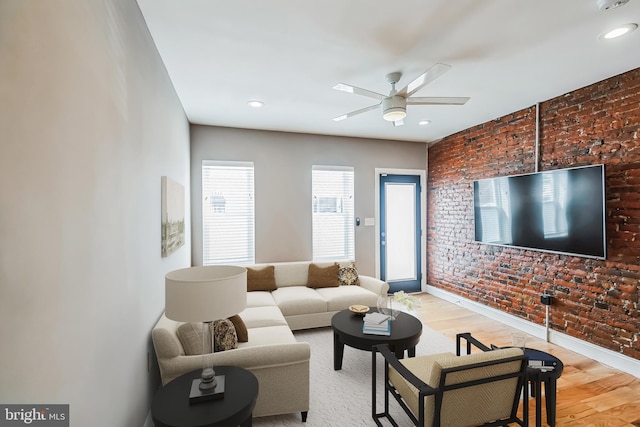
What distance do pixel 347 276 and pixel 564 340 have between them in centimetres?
258

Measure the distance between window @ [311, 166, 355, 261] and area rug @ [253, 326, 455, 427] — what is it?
1.68m

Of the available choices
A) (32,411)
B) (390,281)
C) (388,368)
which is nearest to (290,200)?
(390,281)

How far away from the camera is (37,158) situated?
91 cm

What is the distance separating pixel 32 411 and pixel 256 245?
379 centimetres

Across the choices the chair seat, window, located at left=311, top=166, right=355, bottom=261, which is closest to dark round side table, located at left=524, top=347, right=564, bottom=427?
the chair seat

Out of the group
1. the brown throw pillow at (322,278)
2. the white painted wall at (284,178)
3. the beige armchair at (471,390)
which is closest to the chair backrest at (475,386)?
the beige armchair at (471,390)

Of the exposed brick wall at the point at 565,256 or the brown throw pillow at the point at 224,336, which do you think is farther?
the exposed brick wall at the point at 565,256

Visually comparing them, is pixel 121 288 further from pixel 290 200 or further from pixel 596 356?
pixel 596 356

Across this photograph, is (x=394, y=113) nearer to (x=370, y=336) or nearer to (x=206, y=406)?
(x=370, y=336)

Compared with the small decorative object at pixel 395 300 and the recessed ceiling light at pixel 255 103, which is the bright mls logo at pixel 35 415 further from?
the recessed ceiling light at pixel 255 103

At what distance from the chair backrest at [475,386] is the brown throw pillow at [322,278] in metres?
2.62

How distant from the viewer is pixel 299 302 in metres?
3.74

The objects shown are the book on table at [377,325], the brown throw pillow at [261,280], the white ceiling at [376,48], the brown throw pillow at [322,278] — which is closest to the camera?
the white ceiling at [376,48]

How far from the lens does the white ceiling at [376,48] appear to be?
6.40 feet
